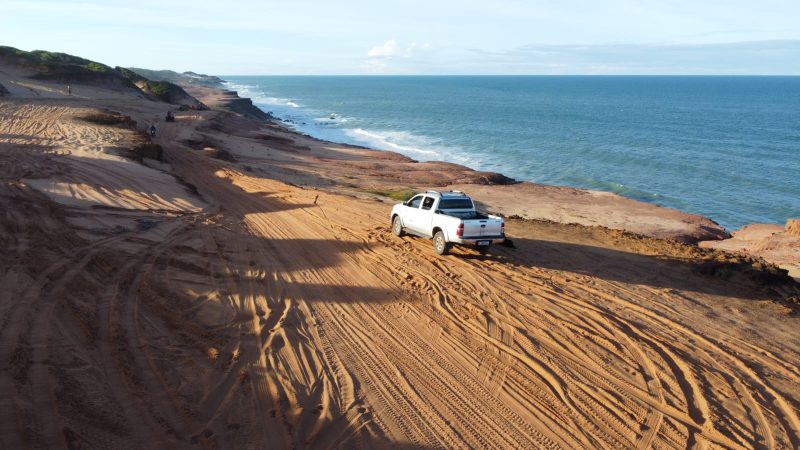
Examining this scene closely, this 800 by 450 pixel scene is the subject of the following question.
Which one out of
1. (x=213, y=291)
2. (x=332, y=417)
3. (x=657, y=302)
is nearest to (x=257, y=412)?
(x=332, y=417)

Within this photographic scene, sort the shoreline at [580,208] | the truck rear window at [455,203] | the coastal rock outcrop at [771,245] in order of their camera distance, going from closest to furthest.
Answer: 1. the truck rear window at [455,203]
2. the coastal rock outcrop at [771,245]
3. the shoreline at [580,208]

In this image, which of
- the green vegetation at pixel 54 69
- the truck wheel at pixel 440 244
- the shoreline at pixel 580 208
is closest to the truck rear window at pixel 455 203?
the truck wheel at pixel 440 244

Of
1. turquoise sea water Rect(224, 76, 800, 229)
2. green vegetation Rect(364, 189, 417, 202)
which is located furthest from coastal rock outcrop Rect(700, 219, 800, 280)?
green vegetation Rect(364, 189, 417, 202)

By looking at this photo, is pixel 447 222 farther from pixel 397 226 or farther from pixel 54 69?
pixel 54 69

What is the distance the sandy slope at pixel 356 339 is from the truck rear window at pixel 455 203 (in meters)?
1.39

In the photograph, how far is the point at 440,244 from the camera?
15.8 m

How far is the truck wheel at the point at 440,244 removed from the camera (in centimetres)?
1562

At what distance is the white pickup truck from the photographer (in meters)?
15.0

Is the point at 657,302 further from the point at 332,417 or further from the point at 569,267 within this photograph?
the point at 332,417

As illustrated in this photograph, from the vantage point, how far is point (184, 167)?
91.7 ft

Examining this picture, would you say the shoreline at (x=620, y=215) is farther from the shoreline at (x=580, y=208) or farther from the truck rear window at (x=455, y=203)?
the truck rear window at (x=455, y=203)

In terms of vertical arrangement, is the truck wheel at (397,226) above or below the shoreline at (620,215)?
above

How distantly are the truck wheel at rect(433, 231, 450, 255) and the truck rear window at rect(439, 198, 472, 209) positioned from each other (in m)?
0.93

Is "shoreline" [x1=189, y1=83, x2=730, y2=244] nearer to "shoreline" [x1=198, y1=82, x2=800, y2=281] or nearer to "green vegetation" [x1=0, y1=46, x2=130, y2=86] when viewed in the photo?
"shoreline" [x1=198, y1=82, x2=800, y2=281]
